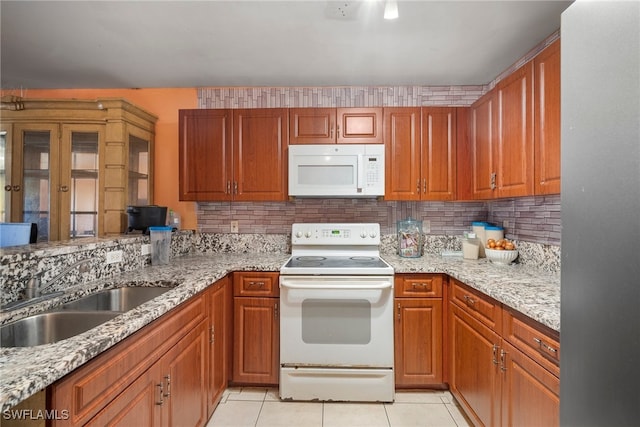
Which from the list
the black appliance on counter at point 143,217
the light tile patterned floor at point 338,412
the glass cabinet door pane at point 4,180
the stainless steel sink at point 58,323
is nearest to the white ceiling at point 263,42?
the glass cabinet door pane at point 4,180

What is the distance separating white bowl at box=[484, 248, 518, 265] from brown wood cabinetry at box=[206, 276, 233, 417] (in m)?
1.80

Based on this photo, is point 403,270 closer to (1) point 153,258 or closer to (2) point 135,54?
(1) point 153,258

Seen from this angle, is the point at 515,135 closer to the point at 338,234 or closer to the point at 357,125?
the point at 357,125

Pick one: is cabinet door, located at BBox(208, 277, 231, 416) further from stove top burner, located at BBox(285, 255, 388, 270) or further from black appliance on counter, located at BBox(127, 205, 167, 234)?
black appliance on counter, located at BBox(127, 205, 167, 234)

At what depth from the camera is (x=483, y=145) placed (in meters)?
2.12

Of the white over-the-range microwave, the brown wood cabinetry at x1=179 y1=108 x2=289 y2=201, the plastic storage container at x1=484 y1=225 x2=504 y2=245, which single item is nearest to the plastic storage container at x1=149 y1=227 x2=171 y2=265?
the brown wood cabinetry at x1=179 y1=108 x2=289 y2=201

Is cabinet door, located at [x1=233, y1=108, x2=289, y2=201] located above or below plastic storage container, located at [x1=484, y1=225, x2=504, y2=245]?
above

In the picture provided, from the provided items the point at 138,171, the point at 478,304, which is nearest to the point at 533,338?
the point at 478,304

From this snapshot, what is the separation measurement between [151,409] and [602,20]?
5.42ft

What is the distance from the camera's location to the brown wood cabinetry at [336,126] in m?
2.34

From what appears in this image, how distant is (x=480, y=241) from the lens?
235 cm

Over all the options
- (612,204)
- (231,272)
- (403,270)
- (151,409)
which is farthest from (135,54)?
(612,204)

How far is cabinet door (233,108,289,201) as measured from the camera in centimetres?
236

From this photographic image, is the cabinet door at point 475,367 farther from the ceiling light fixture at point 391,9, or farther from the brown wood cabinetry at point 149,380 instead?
the ceiling light fixture at point 391,9
